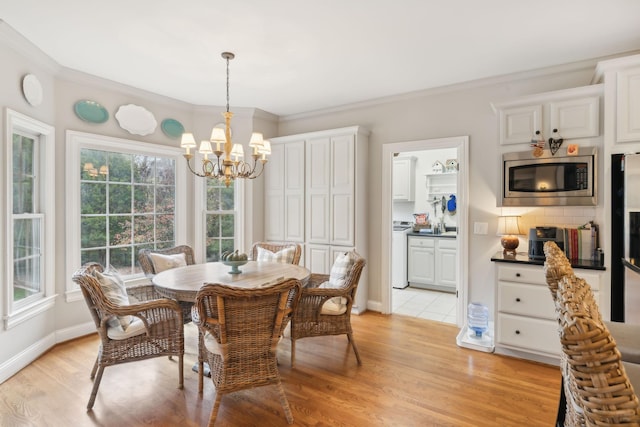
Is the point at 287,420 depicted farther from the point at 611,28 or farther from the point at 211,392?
the point at 611,28

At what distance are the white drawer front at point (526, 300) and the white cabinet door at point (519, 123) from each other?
4.29 ft

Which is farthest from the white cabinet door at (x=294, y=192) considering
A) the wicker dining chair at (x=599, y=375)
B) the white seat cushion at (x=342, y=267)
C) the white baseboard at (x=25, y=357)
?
the wicker dining chair at (x=599, y=375)

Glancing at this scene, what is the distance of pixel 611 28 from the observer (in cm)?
261

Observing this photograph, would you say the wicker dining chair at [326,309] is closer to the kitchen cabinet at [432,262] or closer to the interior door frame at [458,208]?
the interior door frame at [458,208]

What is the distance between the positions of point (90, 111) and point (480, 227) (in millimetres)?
4228

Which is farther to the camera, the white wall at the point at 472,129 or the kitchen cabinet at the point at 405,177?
the kitchen cabinet at the point at 405,177

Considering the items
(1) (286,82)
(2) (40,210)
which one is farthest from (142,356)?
(1) (286,82)

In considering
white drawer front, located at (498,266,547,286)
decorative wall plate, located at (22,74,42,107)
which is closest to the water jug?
white drawer front, located at (498,266,547,286)

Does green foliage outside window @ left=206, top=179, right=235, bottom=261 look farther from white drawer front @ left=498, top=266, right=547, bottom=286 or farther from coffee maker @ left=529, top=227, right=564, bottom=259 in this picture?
coffee maker @ left=529, top=227, right=564, bottom=259

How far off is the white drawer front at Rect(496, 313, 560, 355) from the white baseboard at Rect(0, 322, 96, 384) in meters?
4.02

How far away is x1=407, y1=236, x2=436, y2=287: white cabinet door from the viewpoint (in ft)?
18.0

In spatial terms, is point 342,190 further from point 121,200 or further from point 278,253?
point 121,200

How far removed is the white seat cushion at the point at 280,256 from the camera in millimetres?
3844

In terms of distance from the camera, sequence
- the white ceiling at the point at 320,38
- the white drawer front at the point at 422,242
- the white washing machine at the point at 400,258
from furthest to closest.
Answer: the white washing machine at the point at 400,258
the white drawer front at the point at 422,242
the white ceiling at the point at 320,38
